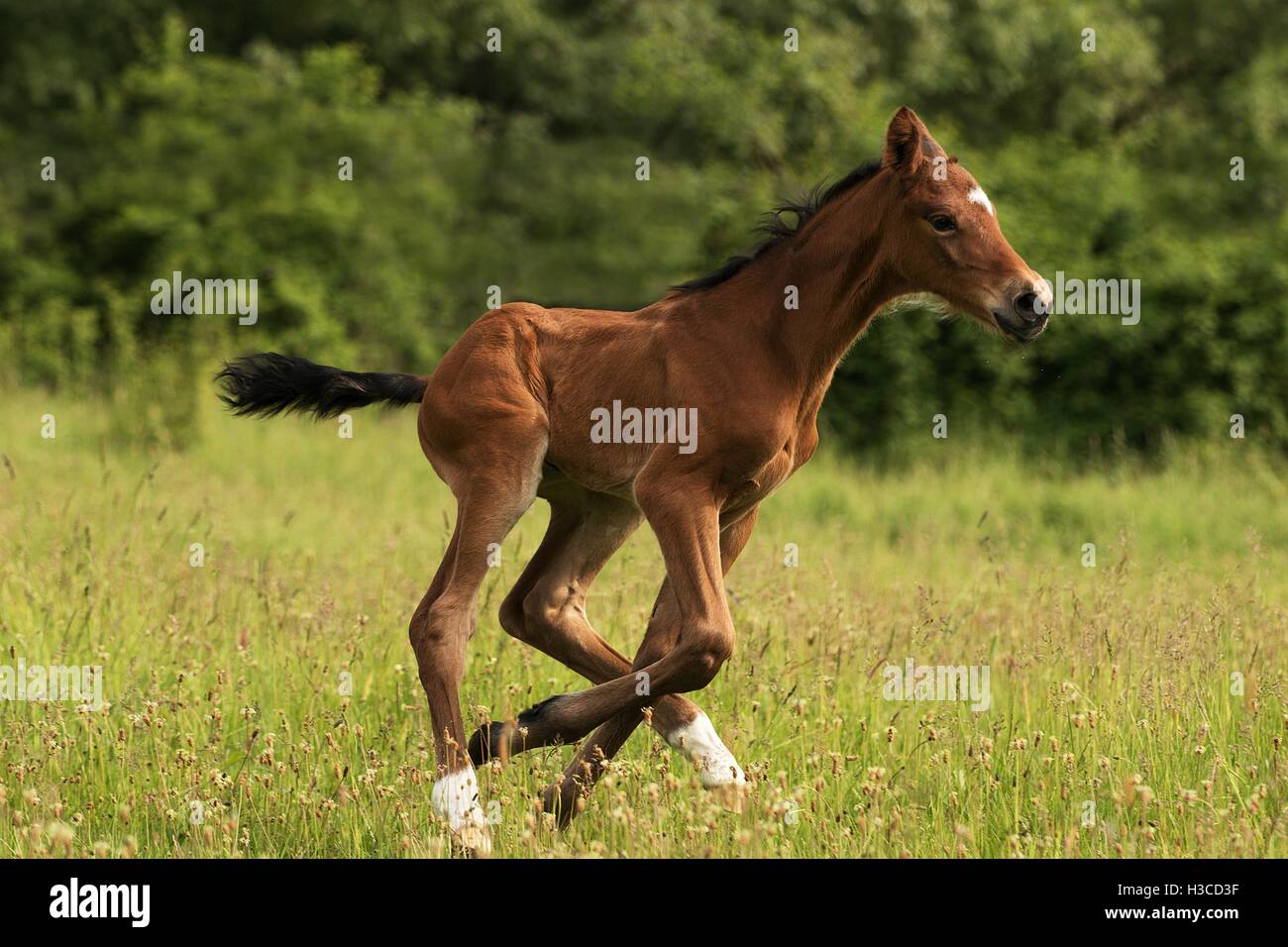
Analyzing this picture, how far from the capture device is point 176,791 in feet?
16.4

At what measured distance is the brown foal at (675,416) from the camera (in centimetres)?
474

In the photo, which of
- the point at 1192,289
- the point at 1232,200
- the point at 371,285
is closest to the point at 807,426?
the point at 1192,289

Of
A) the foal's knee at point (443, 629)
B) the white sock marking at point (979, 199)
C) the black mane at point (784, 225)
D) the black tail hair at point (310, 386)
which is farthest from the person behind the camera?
the black tail hair at point (310, 386)

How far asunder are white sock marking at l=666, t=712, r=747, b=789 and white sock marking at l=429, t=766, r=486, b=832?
74cm

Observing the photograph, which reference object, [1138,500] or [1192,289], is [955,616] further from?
[1192,289]

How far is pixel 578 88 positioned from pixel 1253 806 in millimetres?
16834

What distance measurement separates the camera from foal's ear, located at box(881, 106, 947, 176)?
4.79 m

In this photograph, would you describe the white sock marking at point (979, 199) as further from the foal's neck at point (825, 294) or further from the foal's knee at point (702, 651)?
the foal's knee at point (702, 651)

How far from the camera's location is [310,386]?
18.3 feet

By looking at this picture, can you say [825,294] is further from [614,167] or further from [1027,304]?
[614,167]

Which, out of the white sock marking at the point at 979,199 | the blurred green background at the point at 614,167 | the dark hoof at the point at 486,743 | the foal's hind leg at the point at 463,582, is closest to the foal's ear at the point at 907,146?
the white sock marking at the point at 979,199

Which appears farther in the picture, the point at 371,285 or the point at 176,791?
the point at 371,285

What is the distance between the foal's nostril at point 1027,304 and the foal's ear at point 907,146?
55 cm

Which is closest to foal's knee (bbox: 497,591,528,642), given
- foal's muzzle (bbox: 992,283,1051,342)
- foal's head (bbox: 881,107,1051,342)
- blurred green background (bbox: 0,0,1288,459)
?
foal's head (bbox: 881,107,1051,342)
